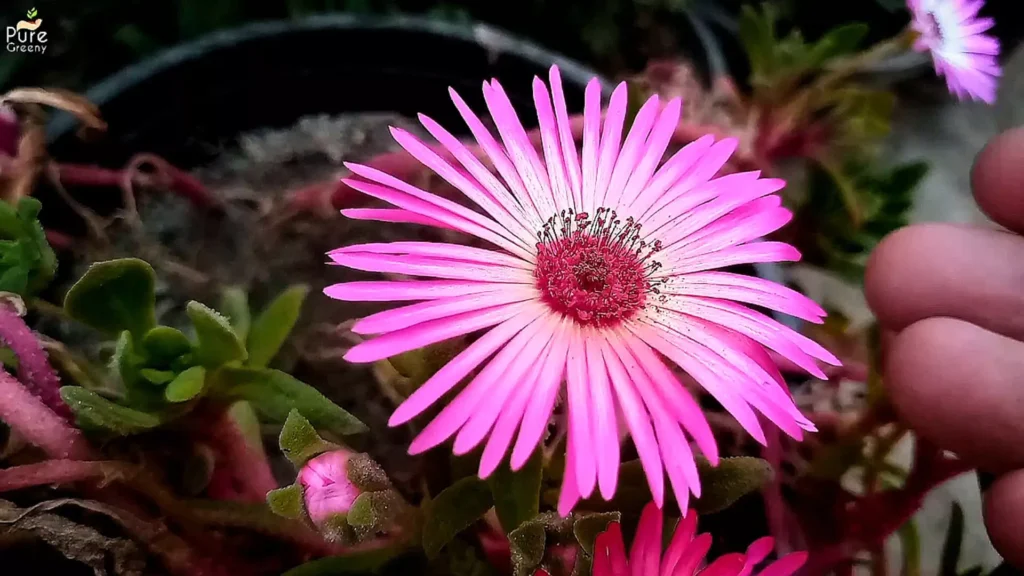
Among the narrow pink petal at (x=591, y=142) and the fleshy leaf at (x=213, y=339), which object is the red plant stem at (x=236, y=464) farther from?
the narrow pink petal at (x=591, y=142)

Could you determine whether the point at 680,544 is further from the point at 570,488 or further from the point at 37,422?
the point at 37,422

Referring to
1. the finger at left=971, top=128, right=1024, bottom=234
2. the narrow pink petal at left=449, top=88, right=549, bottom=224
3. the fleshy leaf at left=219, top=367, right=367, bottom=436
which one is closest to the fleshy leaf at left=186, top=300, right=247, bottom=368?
the fleshy leaf at left=219, top=367, right=367, bottom=436

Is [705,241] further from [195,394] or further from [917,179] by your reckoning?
[917,179]

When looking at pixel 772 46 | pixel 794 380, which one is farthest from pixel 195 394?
pixel 772 46

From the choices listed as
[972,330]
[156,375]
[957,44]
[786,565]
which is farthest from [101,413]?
[957,44]

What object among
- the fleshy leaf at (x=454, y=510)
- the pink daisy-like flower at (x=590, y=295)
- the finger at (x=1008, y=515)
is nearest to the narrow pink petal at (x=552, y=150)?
the pink daisy-like flower at (x=590, y=295)

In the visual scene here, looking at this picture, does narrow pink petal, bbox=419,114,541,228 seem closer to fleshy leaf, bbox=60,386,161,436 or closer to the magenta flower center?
the magenta flower center
